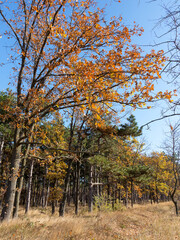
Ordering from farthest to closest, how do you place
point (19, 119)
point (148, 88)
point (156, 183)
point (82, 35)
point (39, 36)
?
point (156, 183) → point (39, 36) → point (82, 35) → point (19, 119) → point (148, 88)

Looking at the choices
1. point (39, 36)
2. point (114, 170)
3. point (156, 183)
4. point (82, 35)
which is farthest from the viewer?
point (156, 183)

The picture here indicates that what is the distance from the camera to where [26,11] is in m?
6.16

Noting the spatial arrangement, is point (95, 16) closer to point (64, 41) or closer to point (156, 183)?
point (64, 41)

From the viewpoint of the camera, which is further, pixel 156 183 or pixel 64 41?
pixel 156 183

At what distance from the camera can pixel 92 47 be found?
18.2 ft

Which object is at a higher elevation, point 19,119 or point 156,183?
point 19,119

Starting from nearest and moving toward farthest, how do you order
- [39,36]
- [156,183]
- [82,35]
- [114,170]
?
1. [82,35]
2. [39,36]
3. [114,170]
4. [156,183]

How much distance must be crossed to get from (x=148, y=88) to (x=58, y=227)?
5.69 meters

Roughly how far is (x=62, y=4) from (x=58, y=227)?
776 centimetres

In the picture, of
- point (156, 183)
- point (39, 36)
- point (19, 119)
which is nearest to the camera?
point (19, 119)

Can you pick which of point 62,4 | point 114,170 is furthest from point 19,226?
point 114,170

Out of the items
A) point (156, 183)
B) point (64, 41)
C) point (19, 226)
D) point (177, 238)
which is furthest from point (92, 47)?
point (156, 183)

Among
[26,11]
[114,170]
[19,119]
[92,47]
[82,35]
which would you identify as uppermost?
[26,11]

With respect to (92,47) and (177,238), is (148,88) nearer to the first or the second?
(92,47)
